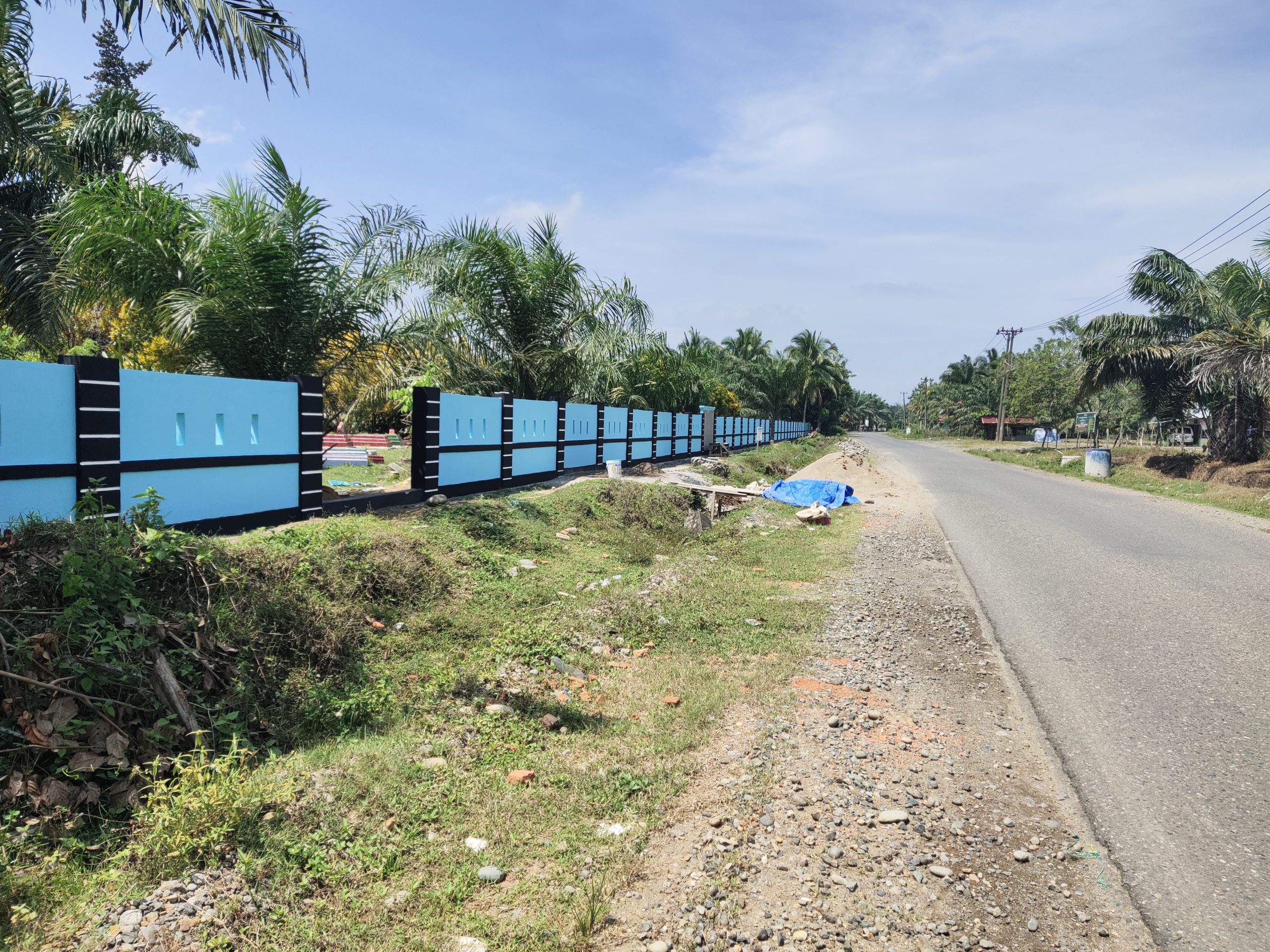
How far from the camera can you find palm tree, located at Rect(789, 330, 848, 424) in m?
53.3

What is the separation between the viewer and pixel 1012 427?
238 feet

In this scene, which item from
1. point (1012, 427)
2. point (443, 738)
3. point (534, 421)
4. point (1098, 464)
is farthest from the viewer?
point (1012, 427)

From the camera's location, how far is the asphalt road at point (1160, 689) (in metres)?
2.82

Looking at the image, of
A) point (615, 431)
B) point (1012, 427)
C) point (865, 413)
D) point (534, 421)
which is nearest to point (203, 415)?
point (534, 421)

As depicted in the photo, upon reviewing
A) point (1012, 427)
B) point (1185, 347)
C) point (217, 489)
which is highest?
point (1185, 347)

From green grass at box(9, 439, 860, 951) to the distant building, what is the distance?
2814 inches

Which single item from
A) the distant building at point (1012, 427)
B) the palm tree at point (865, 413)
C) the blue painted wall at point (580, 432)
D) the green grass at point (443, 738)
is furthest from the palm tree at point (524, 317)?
the palm tree at point (865, 413)

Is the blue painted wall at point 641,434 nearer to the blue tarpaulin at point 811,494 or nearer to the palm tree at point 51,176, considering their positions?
the blue tarpaulin at point 811,494

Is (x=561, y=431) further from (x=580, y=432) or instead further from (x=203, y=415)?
(x=203, y=415)

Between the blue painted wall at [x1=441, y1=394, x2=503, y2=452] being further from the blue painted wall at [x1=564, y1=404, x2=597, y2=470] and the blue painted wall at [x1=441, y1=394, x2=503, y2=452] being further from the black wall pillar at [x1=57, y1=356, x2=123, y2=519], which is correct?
the black wall pillar at [x1=57, y1=356, x2=123, y2=519]

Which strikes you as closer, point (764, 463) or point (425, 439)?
point (425, 439)

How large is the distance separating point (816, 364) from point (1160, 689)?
51449mm

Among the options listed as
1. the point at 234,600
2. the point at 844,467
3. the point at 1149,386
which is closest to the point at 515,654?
the point at 234,600

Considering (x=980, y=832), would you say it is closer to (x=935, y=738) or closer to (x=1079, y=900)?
(x=1079, y=900)
